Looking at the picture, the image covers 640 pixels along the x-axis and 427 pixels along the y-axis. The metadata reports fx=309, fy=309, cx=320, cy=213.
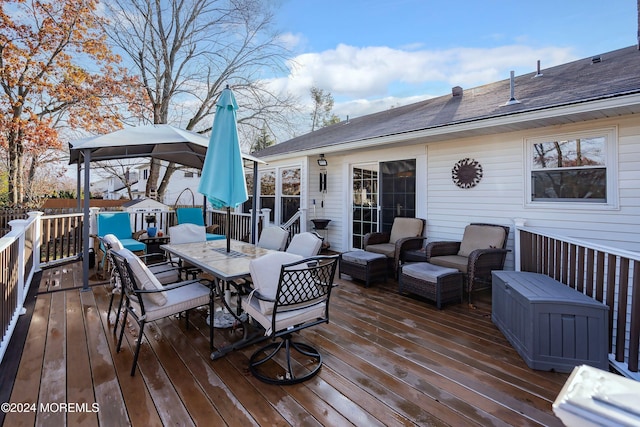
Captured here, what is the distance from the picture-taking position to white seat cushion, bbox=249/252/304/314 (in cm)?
232

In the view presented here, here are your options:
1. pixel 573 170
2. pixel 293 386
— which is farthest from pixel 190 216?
pixel 573 170

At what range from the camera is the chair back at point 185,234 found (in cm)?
446

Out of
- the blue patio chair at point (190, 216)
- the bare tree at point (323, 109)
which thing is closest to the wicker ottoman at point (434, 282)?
the blue patio chair at point (190, 216)

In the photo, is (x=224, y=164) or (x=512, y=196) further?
(x=512, y=196)

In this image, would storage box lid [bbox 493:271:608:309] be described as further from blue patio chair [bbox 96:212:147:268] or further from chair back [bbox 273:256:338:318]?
blue patio chair [bbox 96:212:147:268]

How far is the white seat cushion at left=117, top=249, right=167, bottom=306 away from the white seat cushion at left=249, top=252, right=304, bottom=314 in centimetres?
89

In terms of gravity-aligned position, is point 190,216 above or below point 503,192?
below

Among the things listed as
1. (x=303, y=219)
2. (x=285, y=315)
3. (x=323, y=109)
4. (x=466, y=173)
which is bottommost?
(x=285, y=315)

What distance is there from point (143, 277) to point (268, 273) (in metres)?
1.05

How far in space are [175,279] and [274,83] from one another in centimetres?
1087

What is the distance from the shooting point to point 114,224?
5984 mm

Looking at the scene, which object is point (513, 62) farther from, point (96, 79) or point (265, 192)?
point (96, 79)

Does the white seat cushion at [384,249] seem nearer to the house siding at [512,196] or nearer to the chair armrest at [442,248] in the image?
the chair armrest at [442,248]

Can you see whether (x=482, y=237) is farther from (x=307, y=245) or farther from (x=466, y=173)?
(x=307, y=245)
